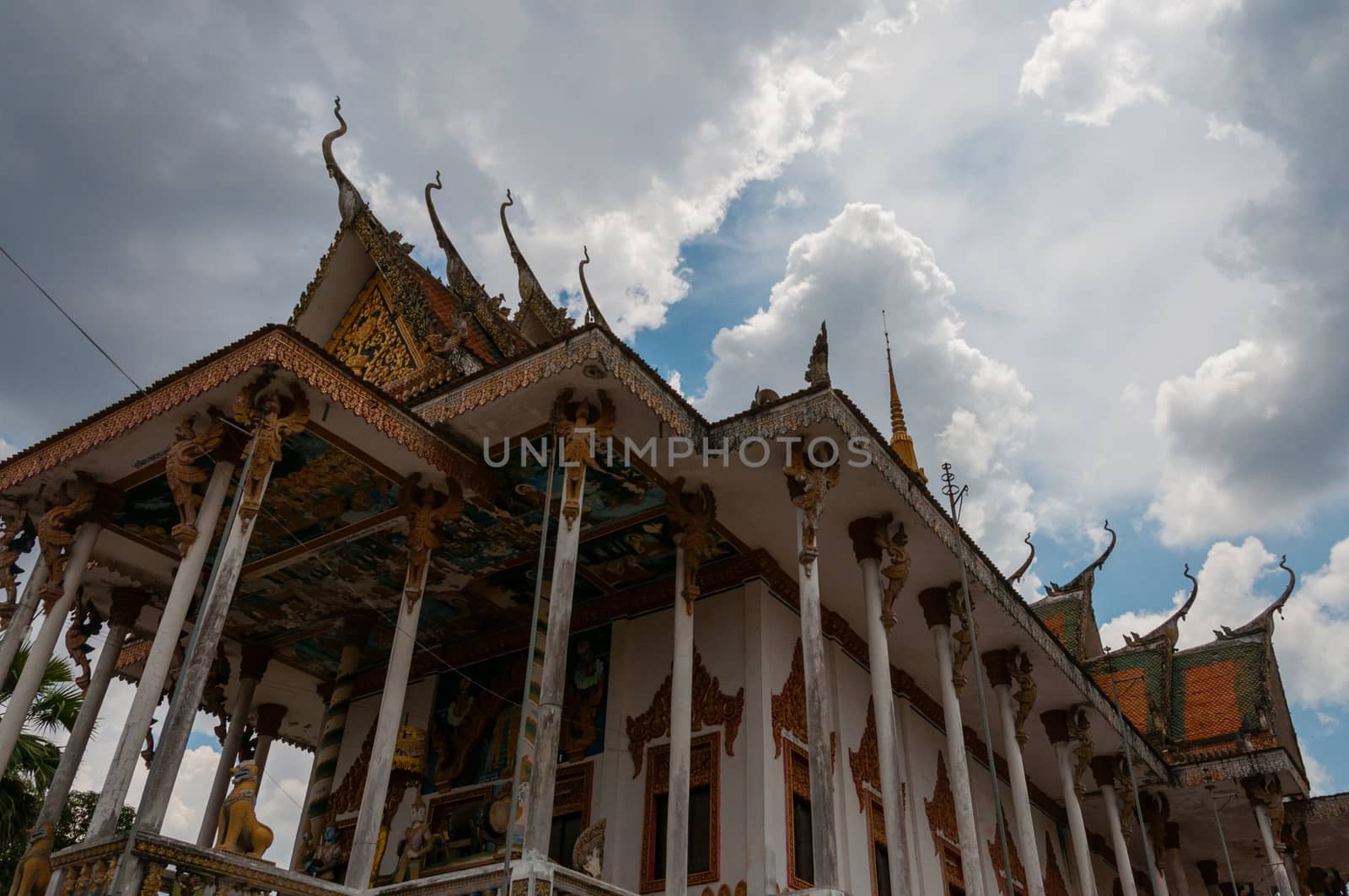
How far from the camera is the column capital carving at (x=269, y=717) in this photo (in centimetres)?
1558

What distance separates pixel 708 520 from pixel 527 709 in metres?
3.20

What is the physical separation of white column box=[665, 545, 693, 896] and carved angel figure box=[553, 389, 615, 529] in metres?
1.74

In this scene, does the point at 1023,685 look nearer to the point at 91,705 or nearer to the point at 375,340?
the point at 375,340

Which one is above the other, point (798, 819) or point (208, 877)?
point (798, 819)

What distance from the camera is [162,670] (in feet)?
25.8

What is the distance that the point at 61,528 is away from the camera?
10219 mm

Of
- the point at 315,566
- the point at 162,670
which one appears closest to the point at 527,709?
the point at 162,670

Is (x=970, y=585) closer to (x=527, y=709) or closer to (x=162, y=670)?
(x=527, y=709)

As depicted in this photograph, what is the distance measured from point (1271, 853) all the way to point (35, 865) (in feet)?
52.7

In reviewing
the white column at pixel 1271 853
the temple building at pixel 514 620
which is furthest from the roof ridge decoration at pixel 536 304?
the white column at pixel 1271 853

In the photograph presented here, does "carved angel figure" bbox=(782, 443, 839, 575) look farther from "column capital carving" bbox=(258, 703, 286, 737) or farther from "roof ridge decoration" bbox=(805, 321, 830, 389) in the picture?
"column capital carving" bbox=(258, 703, 286, 737)

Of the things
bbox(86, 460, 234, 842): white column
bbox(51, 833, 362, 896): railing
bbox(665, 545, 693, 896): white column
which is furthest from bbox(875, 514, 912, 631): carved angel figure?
bbox(86, 460, 234, 842): white column

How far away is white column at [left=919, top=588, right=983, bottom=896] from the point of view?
1038 centimetres

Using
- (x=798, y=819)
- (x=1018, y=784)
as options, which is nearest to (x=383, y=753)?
(x=798, y=819)
